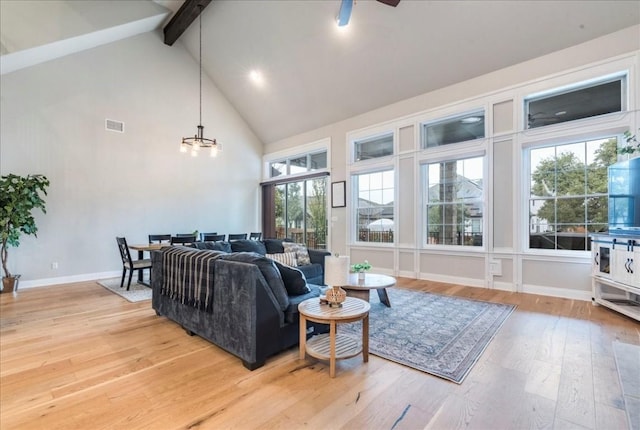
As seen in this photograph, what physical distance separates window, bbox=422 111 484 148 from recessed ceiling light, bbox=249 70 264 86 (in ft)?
12.7

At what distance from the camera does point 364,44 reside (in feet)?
17.5

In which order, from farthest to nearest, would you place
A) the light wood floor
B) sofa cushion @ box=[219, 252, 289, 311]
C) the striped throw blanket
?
1. the striped throw blanket
2. sofa cushion @ box=[219, 252, 289, 311]
3. the light wood floor

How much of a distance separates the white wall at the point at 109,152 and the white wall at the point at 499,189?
13.7 feet

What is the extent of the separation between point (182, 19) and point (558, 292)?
8.23 metres

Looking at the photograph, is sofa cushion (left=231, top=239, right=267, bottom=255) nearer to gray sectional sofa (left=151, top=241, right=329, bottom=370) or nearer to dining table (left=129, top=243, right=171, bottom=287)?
dining table (left=129, top=243, right=171, bottom=287)

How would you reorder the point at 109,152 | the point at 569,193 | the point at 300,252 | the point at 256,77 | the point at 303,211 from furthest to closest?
the point at 303,211, the point at 256,77, the point at 109,152, the point at 300,252, the point at 569,193

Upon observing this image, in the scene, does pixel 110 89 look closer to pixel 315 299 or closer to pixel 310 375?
pixel 315 299

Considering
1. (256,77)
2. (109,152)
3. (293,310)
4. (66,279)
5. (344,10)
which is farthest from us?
(256,77)

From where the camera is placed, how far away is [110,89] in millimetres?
6125

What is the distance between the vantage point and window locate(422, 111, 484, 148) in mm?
5234

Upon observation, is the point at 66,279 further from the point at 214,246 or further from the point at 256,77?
the point at 256,77

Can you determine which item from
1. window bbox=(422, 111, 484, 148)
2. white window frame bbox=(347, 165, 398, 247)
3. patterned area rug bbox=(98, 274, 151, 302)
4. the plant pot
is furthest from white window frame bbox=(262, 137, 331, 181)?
the plant pot

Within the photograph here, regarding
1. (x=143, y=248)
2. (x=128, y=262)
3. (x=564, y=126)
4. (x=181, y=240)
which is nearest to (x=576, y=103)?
(x=564, y=126)

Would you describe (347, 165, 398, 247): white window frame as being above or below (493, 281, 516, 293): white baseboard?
above
